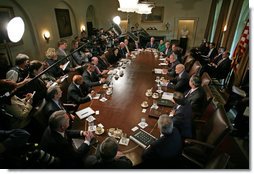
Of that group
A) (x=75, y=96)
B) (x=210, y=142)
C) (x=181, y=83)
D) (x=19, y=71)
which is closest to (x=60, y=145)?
(x=75, y=96)

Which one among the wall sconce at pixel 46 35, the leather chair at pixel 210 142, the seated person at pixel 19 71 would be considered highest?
the wall sconce at pixel 46 35

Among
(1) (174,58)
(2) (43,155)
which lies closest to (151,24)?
(1) (174,58)

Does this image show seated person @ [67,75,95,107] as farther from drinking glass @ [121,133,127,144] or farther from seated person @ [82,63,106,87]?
drinking glass @ [121,133,127,144]

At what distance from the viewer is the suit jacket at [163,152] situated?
1.87 m

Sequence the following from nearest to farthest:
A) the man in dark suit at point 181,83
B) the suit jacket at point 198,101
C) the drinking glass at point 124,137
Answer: the drinking glass at point 124,137, the suit jacket at point 198,101, the man in dark suit at point 181,83

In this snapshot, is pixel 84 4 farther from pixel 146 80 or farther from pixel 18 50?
pixel 146 80

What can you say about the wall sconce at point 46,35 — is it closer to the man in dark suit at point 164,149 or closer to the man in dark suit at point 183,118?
the man in dark suit at point 183,118

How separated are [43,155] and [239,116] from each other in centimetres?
349

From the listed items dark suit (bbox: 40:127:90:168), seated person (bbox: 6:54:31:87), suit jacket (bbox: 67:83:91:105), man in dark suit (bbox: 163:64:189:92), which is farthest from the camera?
man in dark suit (bbox: 163:64:189:92)

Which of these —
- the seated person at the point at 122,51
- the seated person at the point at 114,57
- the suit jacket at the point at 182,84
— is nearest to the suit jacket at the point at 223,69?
the suit jacket at the point at 182,84

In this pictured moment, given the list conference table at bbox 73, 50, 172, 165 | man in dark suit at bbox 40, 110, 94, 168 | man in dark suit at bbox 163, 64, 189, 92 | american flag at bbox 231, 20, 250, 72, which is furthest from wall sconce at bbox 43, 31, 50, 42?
american flag at bbox 231, 20, 250, 72

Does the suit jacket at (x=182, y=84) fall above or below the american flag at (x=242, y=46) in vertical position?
below

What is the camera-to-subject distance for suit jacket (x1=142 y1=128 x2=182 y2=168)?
1.87 meters

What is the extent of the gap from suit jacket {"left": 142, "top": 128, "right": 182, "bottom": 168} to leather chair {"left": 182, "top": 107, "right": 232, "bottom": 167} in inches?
15.9
